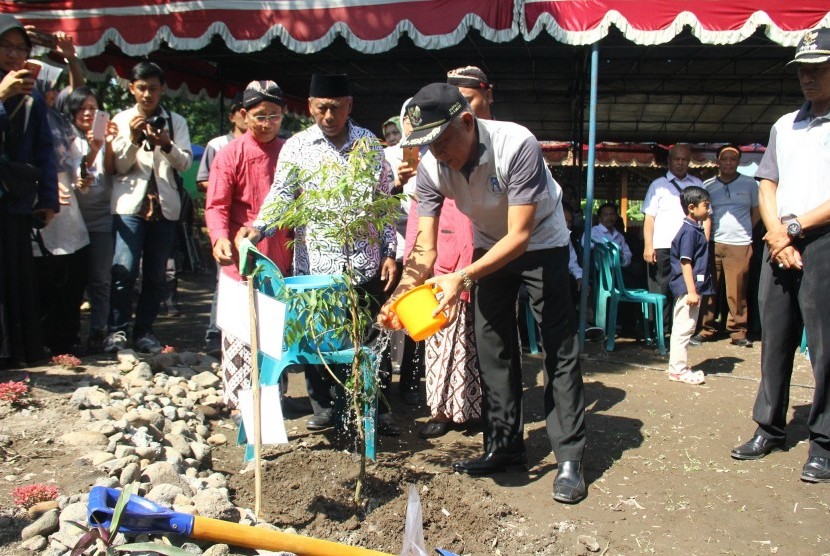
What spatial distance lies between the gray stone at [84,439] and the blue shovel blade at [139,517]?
132cm

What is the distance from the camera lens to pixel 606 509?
11.9ft

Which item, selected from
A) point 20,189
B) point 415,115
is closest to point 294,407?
point 20,189

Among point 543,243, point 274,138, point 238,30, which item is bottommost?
point 543,243

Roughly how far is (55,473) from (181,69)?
25.2 ft

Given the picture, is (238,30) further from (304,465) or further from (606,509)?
(606,509)

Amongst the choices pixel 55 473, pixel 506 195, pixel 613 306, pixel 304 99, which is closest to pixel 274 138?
pixel 506 195

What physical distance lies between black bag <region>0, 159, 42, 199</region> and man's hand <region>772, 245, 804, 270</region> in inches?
178

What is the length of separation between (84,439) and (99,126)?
8.92 feet

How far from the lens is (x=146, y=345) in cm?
606

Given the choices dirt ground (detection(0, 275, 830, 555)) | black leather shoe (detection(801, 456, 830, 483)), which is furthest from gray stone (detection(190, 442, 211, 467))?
black leather shoe (detection(801, 456, 830, 483))

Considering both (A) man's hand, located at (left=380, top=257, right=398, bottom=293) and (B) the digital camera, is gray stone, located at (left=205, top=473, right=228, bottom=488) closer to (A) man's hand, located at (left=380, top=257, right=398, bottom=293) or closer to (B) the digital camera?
(A) man's hand, located at (left=380, top=257, right=398, bottom=293)

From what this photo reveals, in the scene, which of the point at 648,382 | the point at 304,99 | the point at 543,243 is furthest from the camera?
the point at 304,99

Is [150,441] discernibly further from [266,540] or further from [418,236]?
[418,236]

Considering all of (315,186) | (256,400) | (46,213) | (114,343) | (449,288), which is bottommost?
(114,343)
